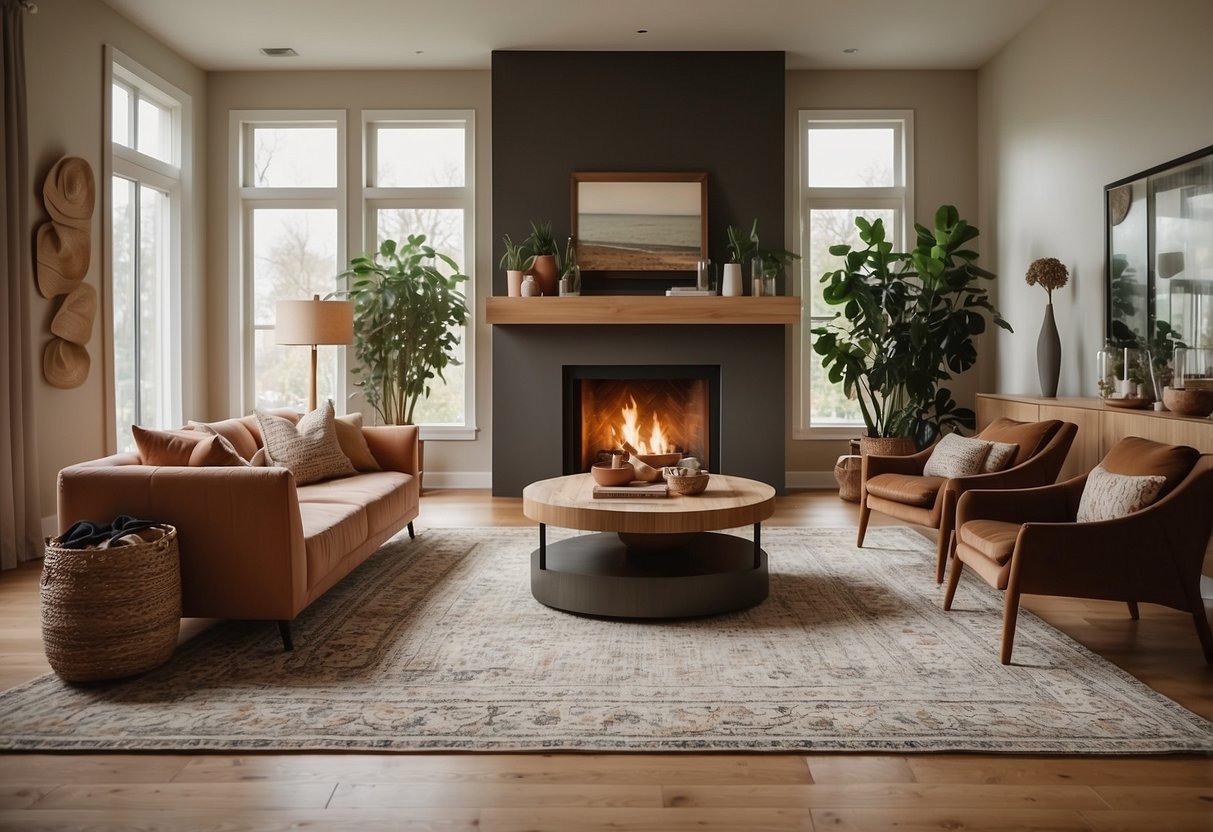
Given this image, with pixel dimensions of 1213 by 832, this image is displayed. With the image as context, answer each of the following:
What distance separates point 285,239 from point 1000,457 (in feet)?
17.4

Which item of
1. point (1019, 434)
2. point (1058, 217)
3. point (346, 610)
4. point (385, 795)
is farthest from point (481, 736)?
point (1058, 217)

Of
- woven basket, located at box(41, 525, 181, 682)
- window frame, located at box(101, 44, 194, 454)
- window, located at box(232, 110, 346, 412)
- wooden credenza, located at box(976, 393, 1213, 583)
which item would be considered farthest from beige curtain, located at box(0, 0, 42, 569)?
wooden credenza, located at box(976, 393, 1213, 583)

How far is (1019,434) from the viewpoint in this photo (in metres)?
4.30

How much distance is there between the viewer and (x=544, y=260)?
614 centimetres

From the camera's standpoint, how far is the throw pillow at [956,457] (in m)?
4.31

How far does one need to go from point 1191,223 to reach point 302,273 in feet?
18.8

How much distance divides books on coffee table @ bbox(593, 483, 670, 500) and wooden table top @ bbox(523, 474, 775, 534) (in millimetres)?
26

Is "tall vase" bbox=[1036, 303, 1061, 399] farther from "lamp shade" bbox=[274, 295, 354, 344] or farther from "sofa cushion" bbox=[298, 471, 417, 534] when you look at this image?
"lamp shade" bbox=[274, 295, 354, 344]

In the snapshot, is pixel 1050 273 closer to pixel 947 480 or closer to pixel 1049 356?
pixel 1049 356

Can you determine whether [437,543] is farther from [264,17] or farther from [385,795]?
[264,17]

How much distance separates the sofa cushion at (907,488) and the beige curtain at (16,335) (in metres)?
4.28

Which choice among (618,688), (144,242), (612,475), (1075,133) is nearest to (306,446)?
(612,475)

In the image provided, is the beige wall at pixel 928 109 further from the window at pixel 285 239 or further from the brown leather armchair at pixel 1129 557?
the brown leather armchair at pixel 1129 557

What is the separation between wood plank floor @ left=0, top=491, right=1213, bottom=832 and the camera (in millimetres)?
2018
